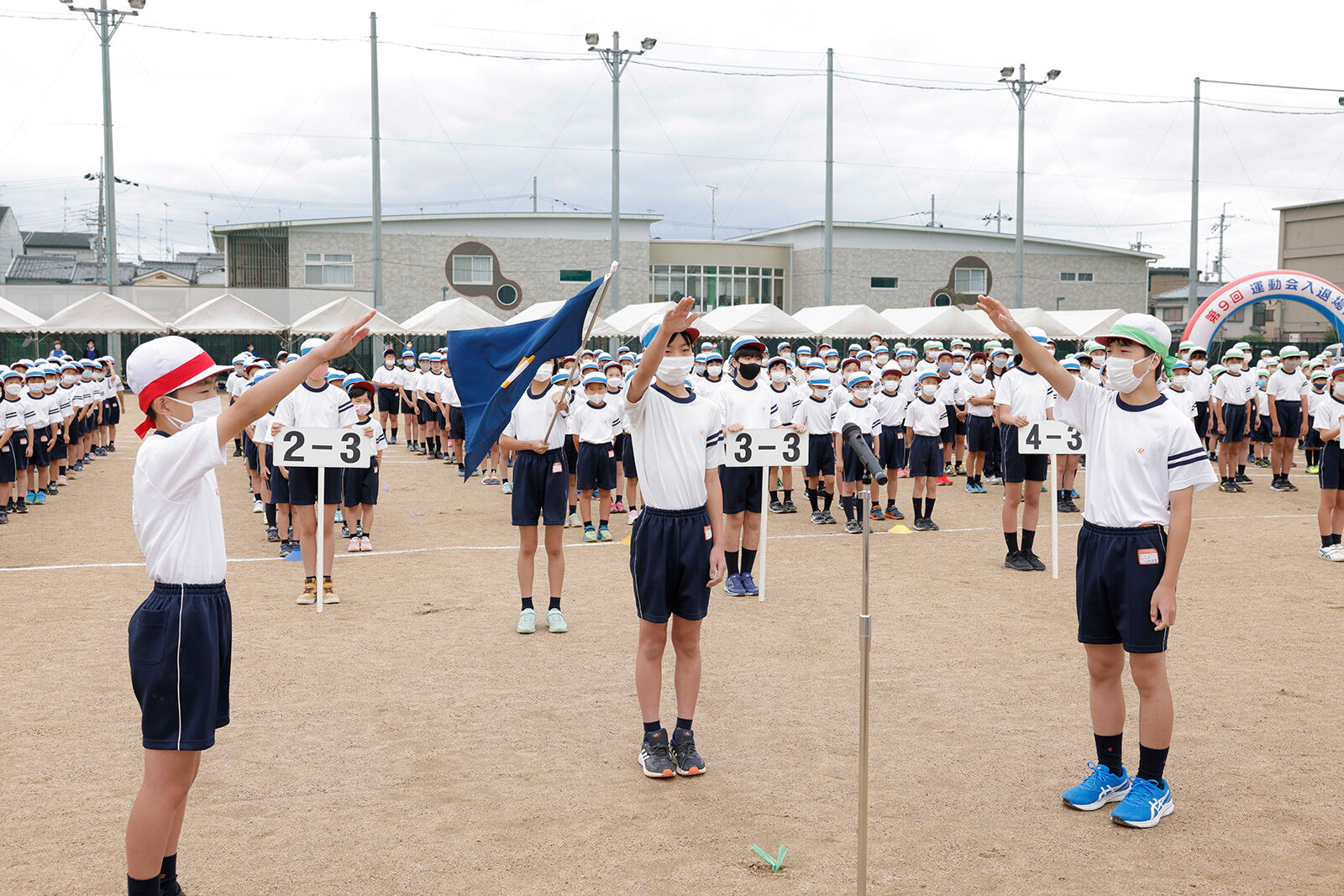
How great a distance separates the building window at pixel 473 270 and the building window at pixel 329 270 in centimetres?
461

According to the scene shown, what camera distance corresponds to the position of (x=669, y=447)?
5.20m

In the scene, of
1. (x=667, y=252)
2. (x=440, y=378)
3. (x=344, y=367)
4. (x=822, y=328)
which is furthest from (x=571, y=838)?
(x=667, y=252)

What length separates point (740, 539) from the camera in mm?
9758

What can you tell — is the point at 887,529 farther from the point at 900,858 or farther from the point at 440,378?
the point at 440,378

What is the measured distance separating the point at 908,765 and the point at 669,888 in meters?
1.80

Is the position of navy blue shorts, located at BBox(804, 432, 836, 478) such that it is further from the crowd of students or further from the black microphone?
the crowd of students

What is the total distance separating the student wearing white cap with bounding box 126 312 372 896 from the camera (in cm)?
350

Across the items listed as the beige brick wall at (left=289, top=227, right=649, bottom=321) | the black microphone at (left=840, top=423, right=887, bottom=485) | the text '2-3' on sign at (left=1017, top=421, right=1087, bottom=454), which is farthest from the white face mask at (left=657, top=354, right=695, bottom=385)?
the beige brick wall at (left=289, top=227, right=649, bottom=321)

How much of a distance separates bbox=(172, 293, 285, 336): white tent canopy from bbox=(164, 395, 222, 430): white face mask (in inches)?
905

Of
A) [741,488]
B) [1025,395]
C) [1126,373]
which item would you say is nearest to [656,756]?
[1126,373]

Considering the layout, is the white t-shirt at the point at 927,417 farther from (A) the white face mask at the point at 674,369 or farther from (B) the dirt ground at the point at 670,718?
(A) the white face mask at the point at 674,369

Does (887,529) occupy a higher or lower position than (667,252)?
lower

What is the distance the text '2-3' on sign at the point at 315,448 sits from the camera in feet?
28.6

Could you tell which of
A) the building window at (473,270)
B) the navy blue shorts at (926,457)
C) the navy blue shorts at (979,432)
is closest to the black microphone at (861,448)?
the navy blue shorts at (926,457)
